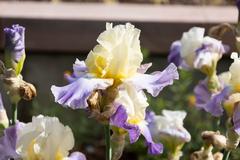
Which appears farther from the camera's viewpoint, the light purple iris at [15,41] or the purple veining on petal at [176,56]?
the purple veining on petal at [176,56]

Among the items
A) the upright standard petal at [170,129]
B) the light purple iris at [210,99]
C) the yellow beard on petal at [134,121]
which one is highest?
the yellow beard on petal at [134,121]

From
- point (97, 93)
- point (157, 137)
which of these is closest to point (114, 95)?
point (97, 93)

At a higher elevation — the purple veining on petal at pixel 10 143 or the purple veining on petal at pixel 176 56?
the purple veining on petal at pixel 10 143

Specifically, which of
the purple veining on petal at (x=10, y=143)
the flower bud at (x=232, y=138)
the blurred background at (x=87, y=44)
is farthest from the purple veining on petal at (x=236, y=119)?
the blurred background at (x=87, y=44)

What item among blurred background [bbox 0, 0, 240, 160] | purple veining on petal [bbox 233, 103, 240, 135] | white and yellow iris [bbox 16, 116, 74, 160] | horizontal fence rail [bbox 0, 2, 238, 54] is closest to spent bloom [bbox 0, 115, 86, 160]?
white and yellow iris [bbox 16, 116, 74, 160]

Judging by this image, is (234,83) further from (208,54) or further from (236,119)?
(208,54)

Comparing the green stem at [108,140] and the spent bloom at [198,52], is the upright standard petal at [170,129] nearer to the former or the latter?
the spent bloom at [198,52]

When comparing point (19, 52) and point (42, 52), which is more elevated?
point (19, 52)

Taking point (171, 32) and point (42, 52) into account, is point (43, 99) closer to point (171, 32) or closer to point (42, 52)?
point (42, 52)
